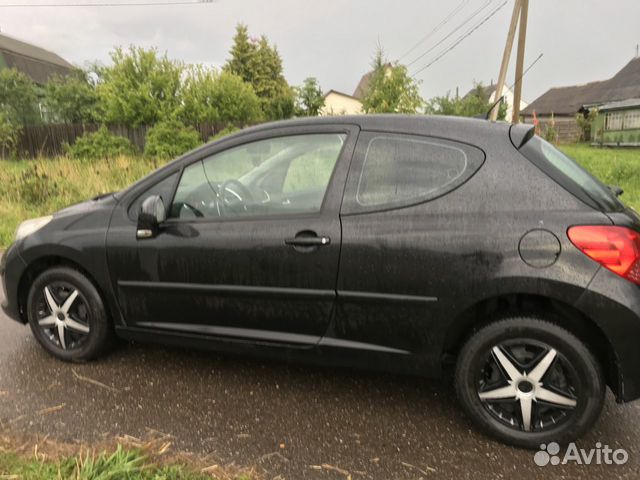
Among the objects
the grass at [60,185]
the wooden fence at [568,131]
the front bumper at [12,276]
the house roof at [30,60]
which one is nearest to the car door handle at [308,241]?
the front bumper at [12,276]

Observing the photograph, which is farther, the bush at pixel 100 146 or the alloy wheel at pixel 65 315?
the bush at pixel 100 146

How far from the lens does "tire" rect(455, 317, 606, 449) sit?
2264 mm

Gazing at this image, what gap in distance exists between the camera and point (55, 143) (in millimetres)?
21359

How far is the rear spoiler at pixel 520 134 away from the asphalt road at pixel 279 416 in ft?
4.78

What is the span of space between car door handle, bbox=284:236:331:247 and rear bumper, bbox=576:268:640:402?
→ 3.89 ft

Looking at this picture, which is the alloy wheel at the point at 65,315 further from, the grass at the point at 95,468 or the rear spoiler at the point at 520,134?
the rear spoiler at the point at 520,134

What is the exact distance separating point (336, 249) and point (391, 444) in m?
0.99

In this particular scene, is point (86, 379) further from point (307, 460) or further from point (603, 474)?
point (603, 474)

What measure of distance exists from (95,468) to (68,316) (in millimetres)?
1312

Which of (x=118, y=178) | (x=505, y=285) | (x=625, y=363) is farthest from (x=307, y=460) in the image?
(x=118, y=178)

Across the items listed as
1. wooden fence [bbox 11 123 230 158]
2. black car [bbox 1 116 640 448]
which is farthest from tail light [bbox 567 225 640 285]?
wooden fence [bbox 11 123 230 158]

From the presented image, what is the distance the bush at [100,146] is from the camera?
17359mm

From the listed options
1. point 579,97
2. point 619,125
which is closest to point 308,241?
point 619,125
